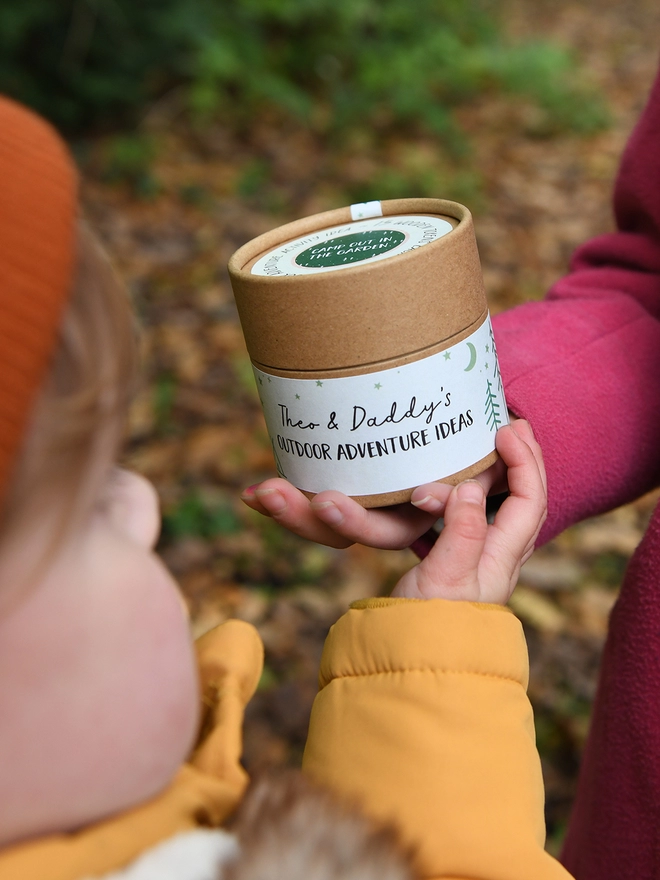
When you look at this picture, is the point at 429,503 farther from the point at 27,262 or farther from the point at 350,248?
the point at 27,262

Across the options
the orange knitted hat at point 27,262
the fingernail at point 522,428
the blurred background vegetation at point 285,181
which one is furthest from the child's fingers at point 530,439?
the blurred background vegetation at point 285,181

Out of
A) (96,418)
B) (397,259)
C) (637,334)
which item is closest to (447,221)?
(397,259)

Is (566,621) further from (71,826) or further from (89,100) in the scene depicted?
(89,100)

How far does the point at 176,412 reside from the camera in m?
2.98

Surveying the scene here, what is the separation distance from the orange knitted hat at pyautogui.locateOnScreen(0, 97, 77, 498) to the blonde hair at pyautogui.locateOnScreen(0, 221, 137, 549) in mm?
20

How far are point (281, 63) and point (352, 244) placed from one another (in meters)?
4.63

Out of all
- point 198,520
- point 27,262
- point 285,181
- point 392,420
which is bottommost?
point 198,520

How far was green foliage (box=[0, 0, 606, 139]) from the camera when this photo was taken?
12.8 ft

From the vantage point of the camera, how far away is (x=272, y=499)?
101cm

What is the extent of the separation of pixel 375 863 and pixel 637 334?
859 millimetres

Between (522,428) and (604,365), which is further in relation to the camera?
(604,365)

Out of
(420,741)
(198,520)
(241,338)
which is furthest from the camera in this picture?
(241,338)

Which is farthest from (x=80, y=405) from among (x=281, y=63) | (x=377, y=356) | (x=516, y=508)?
(x=281, y=63)

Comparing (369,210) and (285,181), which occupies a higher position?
(369,210)
